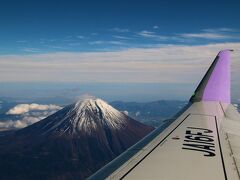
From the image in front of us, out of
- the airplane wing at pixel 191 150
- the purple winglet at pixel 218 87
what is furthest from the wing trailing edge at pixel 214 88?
the airplane wing at pixel 191 150

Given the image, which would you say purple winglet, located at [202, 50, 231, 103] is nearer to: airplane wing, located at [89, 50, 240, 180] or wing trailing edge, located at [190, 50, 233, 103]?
wing trailing edge, located at [190, 50, 233, 103]

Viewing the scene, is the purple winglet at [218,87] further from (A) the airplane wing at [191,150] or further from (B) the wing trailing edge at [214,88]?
(A) the airplane wing at [191,150]

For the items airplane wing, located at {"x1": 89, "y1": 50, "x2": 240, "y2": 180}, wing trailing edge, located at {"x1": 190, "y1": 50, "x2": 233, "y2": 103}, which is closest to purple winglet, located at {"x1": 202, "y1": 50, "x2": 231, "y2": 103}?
wing trailing edge, located at {"x1": 190, "y1": 50, "x2": 233, "y2": 103}

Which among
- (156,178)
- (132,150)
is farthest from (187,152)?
(156,178)

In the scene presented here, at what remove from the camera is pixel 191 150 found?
11039 mm

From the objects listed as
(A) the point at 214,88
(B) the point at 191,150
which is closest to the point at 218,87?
(A) the point at 214,88

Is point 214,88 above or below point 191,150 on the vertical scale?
above

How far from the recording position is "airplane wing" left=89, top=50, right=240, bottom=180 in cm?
868

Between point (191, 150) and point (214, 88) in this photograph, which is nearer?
point (191, 150)

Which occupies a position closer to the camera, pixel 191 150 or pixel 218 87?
pixel 191 150

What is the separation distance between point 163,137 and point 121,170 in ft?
16.2

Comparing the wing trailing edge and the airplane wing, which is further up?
the wing trailing edge

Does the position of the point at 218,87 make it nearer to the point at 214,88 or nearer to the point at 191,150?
the point at 214,88

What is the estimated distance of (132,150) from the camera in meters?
11.5
